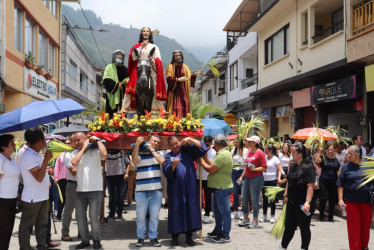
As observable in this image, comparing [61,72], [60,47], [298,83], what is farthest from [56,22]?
[298,83]

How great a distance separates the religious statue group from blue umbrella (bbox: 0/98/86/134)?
5.74 ft

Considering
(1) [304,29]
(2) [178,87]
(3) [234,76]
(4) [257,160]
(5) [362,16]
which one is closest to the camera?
(4) [257,160]

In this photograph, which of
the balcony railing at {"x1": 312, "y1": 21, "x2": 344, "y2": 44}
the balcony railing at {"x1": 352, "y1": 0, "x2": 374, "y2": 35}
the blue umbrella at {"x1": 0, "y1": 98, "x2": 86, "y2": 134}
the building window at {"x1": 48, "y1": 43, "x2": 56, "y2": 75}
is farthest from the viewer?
the building window at {"x1": 48, "y1": 43, "x2": 56, "y2": 75}

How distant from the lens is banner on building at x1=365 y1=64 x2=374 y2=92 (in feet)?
38.2

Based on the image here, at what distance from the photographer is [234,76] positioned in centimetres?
2998

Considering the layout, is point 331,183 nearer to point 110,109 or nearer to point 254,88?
point 110,109

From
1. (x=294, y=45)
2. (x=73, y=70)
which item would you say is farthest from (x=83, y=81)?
(x=294, y=45)

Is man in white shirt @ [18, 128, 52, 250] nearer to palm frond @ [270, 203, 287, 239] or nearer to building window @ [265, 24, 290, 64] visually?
palm frond @ [270, 203, 287, 239]

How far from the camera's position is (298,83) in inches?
700

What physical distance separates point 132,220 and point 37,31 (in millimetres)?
15888

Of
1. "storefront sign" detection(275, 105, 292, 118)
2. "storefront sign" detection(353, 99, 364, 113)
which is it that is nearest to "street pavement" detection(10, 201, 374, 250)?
"storefront sign" detection(353, 99, 364, 113)

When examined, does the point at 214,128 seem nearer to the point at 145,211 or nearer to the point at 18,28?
the point at 145,211

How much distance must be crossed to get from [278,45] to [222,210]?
15.0 m

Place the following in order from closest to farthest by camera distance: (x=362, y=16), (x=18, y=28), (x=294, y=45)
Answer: (x=362, y=16)
(x=294, y=45)
(x=18, y=28)
